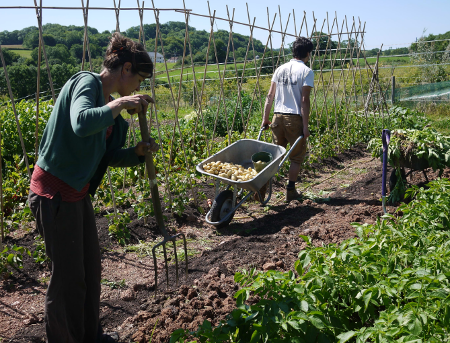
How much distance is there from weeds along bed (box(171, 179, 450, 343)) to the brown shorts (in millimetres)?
2629

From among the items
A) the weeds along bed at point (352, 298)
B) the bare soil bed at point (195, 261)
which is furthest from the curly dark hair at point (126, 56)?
the bare soil bed at point (195, 261)

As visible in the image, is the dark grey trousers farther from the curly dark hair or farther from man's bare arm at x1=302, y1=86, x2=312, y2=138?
man's bare arm at x1=302, y1=86, x2=312, y2=138

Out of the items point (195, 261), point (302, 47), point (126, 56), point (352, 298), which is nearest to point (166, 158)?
point (302, 47)

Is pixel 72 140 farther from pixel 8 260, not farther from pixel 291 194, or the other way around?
pixel 291 194

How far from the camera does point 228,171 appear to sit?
4.05 m

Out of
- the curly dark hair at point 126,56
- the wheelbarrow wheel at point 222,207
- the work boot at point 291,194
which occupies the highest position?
the curly dark hair at point 126,56

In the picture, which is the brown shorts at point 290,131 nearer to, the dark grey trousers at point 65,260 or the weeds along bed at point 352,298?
the weeds along bed at point 352,298

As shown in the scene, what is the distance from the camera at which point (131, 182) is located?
5219 mm

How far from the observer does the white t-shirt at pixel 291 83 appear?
15.2 ft

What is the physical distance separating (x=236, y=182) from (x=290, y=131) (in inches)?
54.4

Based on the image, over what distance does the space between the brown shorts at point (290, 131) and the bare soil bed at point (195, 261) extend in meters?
0.60

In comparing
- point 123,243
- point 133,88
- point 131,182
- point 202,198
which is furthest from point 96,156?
point 131,182

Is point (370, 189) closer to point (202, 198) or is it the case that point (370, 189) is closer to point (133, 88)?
point (202, 198)

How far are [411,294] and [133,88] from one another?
1.60 m
